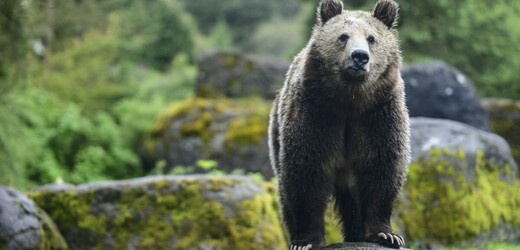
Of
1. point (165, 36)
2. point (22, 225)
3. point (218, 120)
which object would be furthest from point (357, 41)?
point (165, 36)

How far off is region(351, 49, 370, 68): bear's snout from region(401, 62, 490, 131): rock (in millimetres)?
9070

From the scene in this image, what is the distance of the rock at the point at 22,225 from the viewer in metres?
7.75

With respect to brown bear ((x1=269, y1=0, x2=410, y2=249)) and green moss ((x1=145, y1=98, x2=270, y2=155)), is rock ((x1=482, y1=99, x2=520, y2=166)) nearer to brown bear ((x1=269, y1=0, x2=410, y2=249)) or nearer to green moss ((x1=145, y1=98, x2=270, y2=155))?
green moss ((x1=145, y1=98, x2=270, y2=155))

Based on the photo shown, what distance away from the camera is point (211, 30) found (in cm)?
4722

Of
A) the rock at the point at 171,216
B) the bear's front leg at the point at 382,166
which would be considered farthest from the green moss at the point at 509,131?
the bear's front leg at the point at 382,166

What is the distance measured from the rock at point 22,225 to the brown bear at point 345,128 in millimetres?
3467

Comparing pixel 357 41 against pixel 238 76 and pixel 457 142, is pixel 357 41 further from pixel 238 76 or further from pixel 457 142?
pixel 238 76

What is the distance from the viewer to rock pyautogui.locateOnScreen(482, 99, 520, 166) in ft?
48.9

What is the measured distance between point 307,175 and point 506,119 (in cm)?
1080

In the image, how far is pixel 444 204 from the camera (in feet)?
33.2

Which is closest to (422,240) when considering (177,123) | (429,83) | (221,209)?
(221,209)

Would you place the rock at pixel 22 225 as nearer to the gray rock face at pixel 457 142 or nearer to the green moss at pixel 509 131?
the gray rock face at pixel 457 142

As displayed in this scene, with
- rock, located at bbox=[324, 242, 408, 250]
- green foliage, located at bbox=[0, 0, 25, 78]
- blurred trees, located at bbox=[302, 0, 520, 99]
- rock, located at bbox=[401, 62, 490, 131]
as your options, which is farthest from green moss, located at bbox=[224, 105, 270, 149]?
rock, located at bbox=[324, 242, 408, 250]

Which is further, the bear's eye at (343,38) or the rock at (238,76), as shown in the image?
the rock at (238,76)
